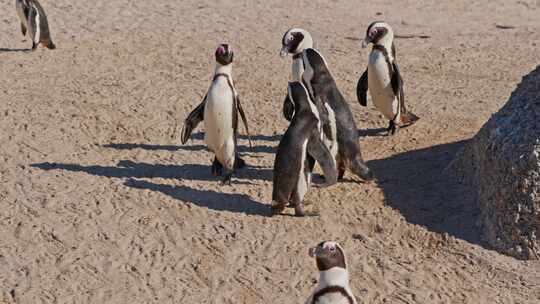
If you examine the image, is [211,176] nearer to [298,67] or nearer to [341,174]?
[341,174]

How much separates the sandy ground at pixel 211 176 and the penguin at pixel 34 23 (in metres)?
0.14

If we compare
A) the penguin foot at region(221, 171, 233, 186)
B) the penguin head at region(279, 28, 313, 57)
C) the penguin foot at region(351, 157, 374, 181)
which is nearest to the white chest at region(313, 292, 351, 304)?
the penguin foot at region(351, 157, 374, 181)

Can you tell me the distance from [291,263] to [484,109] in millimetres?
3711

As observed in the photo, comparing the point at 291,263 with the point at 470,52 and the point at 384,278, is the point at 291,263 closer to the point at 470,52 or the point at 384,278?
the point at 384,278

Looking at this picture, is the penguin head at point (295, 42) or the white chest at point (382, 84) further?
the white chest at point (382, 84)

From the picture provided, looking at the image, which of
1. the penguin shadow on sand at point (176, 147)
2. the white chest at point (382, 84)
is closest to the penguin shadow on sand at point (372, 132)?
the white chest at point (382, 84)

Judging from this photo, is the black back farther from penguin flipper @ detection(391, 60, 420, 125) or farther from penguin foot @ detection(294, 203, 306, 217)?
penguin flipper @ detection(391, 60, 420, 125)

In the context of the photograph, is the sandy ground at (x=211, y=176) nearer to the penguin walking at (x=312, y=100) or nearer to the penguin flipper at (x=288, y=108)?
the penguin walking at (x=312, y=100)

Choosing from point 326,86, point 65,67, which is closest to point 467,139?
point 326,86

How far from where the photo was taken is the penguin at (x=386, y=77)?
29.3ft

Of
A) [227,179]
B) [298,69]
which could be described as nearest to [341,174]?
[227,179]

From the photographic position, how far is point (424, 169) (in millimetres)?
8062

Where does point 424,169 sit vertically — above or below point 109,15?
below

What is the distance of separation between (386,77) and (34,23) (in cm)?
485
